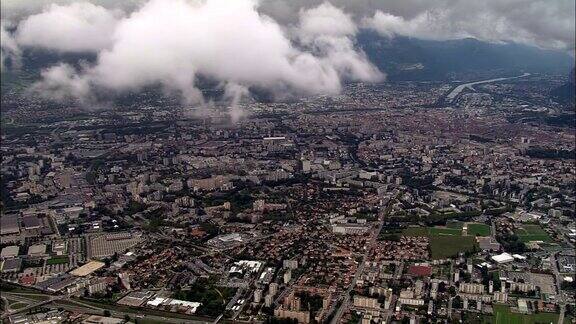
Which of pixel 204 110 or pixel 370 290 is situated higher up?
pixel 204 110

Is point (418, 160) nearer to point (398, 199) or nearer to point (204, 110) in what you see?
point (398, 199)

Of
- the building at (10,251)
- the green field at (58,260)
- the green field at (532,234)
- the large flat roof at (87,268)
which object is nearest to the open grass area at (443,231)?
the green field at (532,234)

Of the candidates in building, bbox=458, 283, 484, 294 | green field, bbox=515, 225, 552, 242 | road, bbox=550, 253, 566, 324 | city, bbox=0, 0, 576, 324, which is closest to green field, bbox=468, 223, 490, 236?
city, bbox=0, 0, 576, 324

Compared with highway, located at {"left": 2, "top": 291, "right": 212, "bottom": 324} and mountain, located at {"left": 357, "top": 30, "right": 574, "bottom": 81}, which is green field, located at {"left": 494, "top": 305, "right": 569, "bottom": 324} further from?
mountain, located at {"left": 357, "top": 30, "right": 574, "bottom": 81}

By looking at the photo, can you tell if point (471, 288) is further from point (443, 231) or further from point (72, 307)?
point (72, 307)

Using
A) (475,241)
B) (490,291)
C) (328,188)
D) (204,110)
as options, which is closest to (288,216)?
(328,188)

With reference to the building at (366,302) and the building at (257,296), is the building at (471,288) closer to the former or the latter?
the building at (366,302)
